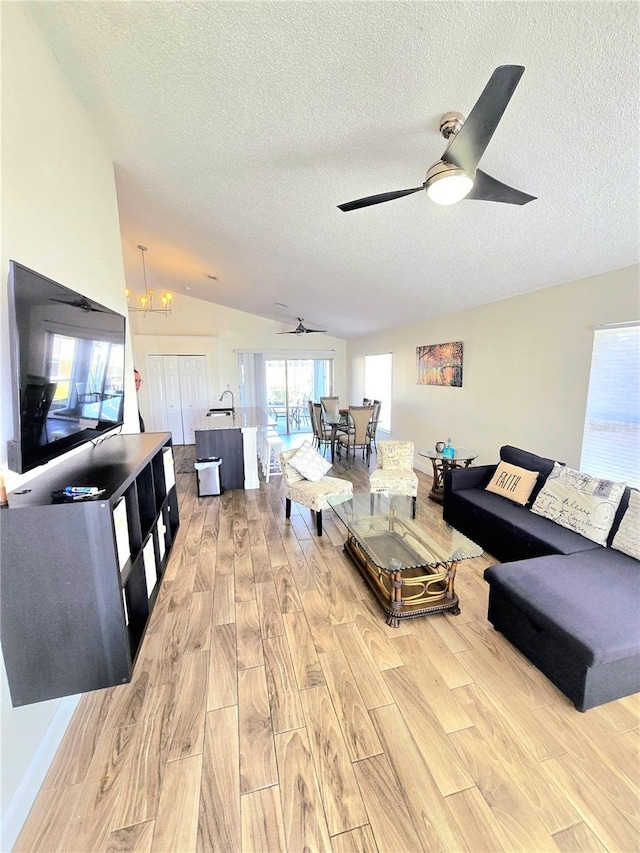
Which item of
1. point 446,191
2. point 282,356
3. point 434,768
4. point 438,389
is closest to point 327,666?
point 434,768

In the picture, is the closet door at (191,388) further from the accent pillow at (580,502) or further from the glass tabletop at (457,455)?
the accent pillow at (580,502)

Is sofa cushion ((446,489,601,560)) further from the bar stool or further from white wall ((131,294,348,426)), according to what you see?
white wall ((131,294,348,426))

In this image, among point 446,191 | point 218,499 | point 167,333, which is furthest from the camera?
point 167,333

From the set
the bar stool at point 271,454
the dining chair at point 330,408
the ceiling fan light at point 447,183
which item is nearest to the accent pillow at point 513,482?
the ceiling fan light at point 447,183

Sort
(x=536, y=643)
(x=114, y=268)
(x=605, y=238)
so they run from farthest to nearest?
(x=114, y=268) < (x=605, y=238) < (x=536, y=643)

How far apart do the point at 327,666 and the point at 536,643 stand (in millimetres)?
1115

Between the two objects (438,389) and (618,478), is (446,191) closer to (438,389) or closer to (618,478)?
(618,478)

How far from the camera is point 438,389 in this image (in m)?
5.04

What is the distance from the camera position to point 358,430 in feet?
18.7

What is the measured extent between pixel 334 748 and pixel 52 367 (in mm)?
2000

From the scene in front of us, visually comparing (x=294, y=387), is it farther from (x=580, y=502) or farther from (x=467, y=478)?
(x=580, y=502)

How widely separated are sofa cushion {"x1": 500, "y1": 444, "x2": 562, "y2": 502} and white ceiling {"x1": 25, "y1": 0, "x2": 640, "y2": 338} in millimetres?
1613

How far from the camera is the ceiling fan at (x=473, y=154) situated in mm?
1060

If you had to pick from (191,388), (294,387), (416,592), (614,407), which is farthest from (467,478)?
(191,388)
